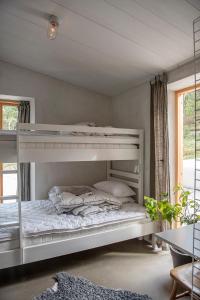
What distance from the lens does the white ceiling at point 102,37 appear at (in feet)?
5.74

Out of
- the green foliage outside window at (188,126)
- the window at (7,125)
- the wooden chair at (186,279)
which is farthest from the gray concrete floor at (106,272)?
the window at (7,125)

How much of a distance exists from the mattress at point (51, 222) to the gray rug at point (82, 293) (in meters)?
0.42

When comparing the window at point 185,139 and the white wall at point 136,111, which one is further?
the white wall at point 136,111

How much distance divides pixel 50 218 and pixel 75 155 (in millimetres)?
749

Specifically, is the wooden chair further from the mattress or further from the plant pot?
the mattress

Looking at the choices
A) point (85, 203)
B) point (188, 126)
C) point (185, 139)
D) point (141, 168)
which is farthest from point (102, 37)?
point (85, 203)

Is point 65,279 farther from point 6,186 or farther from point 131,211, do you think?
point 6,186

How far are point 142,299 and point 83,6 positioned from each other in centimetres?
249

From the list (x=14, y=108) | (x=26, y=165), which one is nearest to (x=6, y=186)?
(x=26, y=165)

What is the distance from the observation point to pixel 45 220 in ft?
7.70

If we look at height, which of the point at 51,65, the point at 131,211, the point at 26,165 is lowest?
the point at 131,211

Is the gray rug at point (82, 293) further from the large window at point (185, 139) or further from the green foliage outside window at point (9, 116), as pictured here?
the green foliage outside window at point (9, 116)

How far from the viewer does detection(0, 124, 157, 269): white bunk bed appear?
6.83ft

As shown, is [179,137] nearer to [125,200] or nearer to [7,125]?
[125,200]
